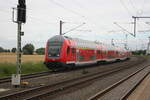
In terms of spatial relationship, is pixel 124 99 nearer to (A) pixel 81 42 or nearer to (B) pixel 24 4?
(B) pixel 24 4

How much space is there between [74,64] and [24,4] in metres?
13.4

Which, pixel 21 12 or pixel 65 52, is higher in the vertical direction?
pixel 21 12

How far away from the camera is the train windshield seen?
1021 inches

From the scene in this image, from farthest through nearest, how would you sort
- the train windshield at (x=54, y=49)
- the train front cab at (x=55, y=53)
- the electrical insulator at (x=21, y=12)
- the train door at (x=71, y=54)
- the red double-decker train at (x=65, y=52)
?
the train door at (x=71, y=54)
the train windshield at (x=54, y=49)
the red double-decker train at (x=65, y=52)
the train front cab at (x=55, y=53)
the electrical insulator at (x=21, y=12)

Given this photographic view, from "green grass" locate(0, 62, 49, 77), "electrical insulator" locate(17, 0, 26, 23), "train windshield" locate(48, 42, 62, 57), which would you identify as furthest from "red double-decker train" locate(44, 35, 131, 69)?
"electrical insulator" locate(17, 0, 26, 23)

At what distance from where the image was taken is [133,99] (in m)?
12.1

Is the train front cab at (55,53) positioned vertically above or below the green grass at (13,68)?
above

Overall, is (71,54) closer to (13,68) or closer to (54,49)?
(54,49)

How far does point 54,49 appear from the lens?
26203 millimetres

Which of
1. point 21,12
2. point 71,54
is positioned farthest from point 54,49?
point 21,12

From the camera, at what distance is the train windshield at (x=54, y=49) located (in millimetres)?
25941

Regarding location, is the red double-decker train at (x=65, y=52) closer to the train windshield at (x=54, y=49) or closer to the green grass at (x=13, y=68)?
the train windshield at (x=54, y=49)

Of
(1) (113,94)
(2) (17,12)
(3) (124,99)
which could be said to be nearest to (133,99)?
(3) (124,99)

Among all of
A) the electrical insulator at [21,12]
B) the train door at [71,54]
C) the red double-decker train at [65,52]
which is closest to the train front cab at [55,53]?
the red double-decker train at [65,52]
